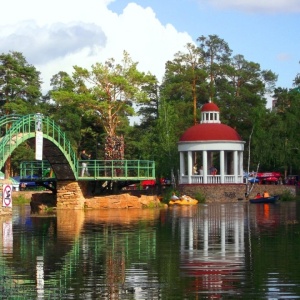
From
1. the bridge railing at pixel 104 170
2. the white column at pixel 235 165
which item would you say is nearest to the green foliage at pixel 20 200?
the bridge railing at pixel 104 170

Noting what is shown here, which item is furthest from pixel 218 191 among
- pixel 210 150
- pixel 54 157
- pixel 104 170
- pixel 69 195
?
pixel 54 157

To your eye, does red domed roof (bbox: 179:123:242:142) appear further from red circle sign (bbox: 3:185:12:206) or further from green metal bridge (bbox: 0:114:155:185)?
red circle sign (bbox: 3:185:12:206)

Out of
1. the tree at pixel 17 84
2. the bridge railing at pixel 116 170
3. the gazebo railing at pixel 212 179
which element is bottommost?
the gazebo railing at pixel 212 179

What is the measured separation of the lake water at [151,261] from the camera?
1795cm

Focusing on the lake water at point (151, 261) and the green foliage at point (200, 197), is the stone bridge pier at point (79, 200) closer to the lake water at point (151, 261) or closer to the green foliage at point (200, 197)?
the green foliage at point (200, 197)

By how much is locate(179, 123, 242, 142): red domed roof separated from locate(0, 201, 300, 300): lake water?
112ft

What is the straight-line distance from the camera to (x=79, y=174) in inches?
2408

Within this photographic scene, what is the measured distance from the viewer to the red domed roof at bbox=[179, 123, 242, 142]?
72875 mm

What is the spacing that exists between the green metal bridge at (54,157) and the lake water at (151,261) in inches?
438

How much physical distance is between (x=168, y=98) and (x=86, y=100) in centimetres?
1411

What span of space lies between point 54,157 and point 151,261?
116ft

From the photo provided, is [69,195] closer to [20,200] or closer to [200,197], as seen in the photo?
[200,197]

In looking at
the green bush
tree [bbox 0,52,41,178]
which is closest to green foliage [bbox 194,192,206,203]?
the green bush

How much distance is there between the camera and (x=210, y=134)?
73000 millimetres
